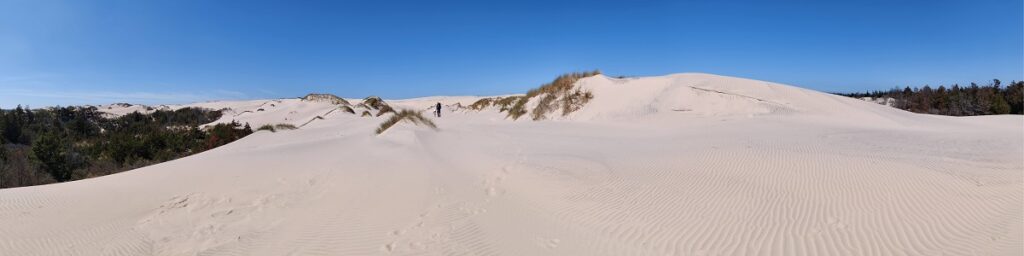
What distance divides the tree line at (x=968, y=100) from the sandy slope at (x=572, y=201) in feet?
25.7

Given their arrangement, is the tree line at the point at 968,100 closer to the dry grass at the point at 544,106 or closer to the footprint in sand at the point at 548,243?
the dry grass at the point at 544,106

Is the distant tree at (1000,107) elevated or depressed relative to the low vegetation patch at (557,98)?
depressed

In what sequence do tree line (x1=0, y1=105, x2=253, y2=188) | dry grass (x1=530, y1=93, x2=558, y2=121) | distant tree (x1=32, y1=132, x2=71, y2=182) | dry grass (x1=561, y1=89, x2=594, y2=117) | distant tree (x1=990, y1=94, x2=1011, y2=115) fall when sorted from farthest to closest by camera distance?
1. dry grass (x1=530, y1=93, x2=558, y2=121)
2. dry grass (x1=561, y1=89, x2=594, y2=117)
3. distant tree (x1=990, y1=94, x2=1011, y2=115)
4. distant tree (x1=32, y1=132, x2=71, y2=182)
5. tree line (x1=0, y1=105, x2=253, y2=188)

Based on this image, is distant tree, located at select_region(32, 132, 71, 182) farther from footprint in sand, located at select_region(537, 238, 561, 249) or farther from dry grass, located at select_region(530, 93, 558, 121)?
dry grass, located at select_region(530, 93, 558, 121)

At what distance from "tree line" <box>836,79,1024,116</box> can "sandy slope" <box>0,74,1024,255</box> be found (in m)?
7.83

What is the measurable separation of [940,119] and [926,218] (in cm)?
964

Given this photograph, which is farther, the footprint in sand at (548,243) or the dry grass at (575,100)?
the dry grass at (575,100)

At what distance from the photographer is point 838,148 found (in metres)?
6.30

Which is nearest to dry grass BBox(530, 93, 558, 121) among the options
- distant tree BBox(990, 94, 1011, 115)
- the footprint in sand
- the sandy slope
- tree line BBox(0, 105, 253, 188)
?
the sandy slope

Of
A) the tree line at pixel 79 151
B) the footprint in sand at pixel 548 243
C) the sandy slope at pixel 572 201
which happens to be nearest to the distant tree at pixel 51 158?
the tree line at pixel 79 151

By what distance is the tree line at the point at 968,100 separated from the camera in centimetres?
1389

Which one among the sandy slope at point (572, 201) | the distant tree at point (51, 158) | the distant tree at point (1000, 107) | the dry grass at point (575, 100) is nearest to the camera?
the sandy slope at point (572, 201)

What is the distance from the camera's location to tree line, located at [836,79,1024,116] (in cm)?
1389

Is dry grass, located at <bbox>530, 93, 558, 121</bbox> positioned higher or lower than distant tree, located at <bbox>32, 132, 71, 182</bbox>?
higher
